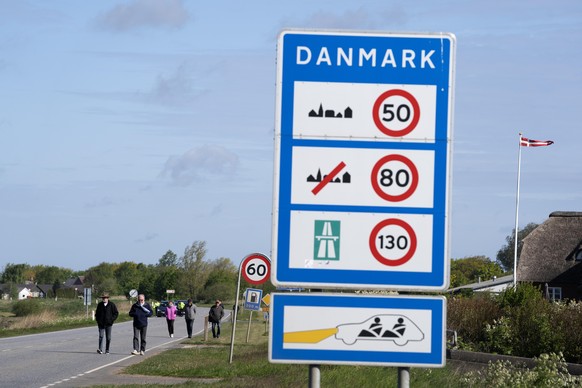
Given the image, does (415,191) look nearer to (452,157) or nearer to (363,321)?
(452,157)

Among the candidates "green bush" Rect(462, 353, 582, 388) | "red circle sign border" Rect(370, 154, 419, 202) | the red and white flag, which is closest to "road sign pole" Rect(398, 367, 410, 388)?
"red circle sign border" Rect(370, 154, 419, 202)

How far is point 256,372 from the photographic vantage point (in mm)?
20625

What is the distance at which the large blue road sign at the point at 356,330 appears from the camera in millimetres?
4781

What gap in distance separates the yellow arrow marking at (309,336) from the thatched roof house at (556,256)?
59550mm

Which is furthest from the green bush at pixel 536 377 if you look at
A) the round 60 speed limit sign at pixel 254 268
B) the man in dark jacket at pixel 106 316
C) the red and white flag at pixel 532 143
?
the red and white flag at pixel 532 143

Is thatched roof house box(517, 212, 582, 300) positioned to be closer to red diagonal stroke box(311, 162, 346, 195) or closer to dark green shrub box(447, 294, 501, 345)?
dark green shrub box(447, 294, 501, 345)

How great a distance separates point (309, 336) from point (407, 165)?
906 mm

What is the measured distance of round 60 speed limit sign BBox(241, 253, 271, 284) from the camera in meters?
25.4

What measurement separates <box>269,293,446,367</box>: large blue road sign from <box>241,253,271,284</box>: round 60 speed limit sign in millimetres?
20464

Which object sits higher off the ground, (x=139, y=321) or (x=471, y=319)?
(x=471, y=319)

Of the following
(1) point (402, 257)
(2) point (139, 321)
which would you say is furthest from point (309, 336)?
(2) point (139, 321)

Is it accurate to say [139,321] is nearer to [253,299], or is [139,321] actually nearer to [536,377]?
[253,299]

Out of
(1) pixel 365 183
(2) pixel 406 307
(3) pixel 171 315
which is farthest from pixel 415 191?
(3) pixel 171 315

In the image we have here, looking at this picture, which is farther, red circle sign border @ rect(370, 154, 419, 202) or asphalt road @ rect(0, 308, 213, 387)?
asphalt road @ rect(0, 308, 213, 387)
